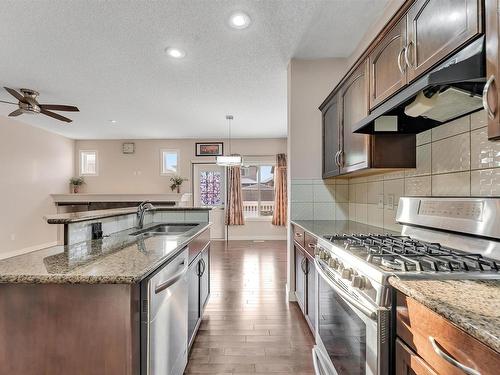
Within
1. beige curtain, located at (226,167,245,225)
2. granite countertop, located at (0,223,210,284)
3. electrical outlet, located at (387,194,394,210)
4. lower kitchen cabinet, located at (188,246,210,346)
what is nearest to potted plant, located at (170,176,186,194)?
beige curtain, located at (226,167,245,225)

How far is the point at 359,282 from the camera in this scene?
42.1 inches

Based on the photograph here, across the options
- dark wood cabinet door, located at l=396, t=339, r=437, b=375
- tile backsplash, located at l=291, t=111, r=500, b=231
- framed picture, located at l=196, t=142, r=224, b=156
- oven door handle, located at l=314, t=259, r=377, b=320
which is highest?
framed picture, located at l=196, t=142, r=224, b=156

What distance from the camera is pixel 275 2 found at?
204 cm

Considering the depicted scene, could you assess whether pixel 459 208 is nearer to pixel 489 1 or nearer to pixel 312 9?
pixel 489 1

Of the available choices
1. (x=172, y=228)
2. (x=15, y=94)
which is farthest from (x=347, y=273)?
(x=15, y=94)

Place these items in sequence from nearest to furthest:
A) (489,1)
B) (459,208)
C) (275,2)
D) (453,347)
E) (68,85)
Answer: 1. (453,347)
2. (489,1)
3. (459,208)
4. (275,2)
5. (68,85)

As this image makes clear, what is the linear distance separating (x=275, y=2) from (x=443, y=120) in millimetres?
1492

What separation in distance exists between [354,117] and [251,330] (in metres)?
1.98

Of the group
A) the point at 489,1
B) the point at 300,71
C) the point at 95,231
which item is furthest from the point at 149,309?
the point at 300,71

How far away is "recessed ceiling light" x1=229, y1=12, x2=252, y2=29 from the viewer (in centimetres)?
217

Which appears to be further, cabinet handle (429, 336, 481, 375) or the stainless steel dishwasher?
the stainless steel dishwasher

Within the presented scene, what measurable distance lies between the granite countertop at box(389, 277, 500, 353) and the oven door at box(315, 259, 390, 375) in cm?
19

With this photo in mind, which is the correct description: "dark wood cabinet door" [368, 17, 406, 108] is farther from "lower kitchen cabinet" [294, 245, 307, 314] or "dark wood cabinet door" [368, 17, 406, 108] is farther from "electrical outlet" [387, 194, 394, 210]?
"lower kitchen cabinet" [294, 245, 307, 314]

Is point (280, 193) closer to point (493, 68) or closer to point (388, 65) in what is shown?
point (388, 65)
